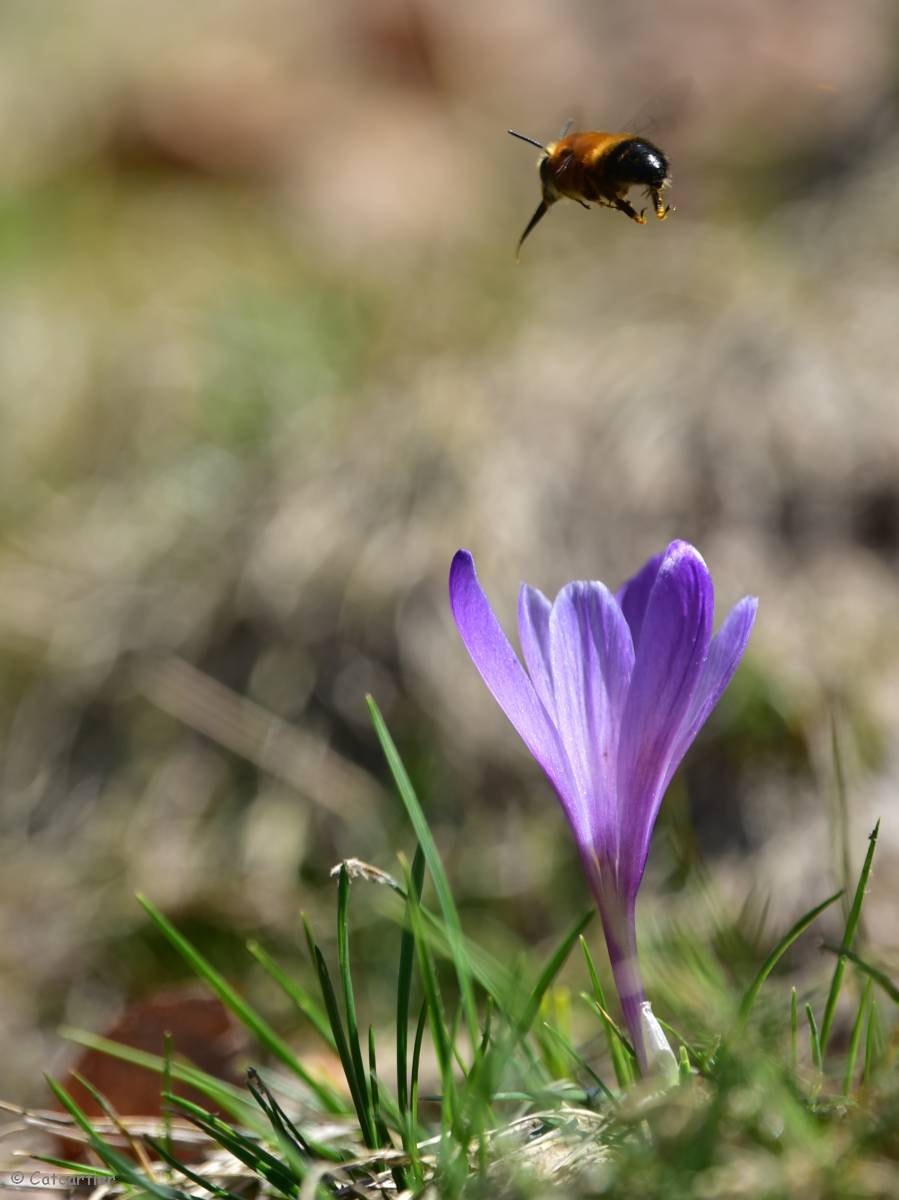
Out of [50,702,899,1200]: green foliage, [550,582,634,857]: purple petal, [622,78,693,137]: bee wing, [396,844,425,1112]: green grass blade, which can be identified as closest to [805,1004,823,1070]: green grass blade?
[50,702,899,1200]: green foliage

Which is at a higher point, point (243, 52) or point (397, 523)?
point (243, 52)

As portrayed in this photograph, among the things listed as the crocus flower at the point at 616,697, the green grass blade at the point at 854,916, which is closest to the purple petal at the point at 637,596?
the crocus flower at the point at 616,697

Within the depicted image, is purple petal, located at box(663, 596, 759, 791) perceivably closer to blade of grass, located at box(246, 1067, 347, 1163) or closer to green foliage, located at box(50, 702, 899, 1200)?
green foliage, located at box(50, 702, 899, 1200)

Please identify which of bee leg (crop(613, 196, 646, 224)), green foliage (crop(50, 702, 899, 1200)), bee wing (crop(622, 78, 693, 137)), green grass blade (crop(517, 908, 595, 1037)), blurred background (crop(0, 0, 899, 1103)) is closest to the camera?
green foliage (crop(50, 702, 899, 1200))

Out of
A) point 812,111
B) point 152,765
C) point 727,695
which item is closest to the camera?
point 727,695

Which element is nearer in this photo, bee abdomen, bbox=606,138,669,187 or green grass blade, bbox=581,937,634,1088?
green grass blade, bbox=581,937,634,1088

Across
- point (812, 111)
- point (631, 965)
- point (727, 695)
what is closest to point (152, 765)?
point (727, 695)

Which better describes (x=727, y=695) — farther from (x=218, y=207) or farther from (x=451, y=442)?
(x=218, y=207)
